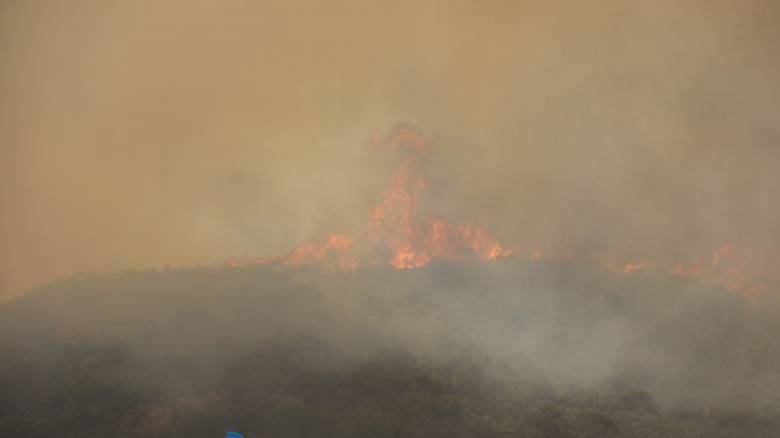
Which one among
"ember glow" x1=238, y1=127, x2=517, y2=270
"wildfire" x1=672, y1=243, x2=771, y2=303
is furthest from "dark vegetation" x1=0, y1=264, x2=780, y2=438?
"ember glow" x1=238, y1=127, x2=517, y2=270

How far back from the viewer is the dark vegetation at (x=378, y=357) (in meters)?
15.2

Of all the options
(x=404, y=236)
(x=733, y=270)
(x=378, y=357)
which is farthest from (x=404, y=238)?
(x=733, y=270)

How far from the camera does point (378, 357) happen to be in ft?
58.2

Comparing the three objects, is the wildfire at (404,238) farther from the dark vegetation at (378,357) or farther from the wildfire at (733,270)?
the wildfire at (733,270)

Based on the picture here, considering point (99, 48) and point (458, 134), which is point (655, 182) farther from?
point (99, 48)

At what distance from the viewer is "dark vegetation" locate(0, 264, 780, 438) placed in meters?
15.2

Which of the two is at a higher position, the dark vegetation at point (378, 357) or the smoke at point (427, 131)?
the smoke at point (427, 131)

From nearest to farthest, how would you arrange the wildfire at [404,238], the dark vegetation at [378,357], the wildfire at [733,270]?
the dark vegetation at [378,357]
the wildfire at [733,270]
the wildfire at [404,238]

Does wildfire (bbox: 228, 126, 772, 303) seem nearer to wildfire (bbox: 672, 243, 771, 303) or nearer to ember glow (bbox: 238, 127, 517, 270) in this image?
ember glow (bbox: 238, 127, 517, 270)

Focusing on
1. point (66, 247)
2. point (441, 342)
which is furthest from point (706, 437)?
point (66, 247)

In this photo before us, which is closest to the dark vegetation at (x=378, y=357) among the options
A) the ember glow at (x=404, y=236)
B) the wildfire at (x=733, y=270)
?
the wildfire at (x=733, y=270)

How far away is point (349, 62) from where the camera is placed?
882 inches

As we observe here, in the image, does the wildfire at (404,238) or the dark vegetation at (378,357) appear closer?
the dark vegetation at (378,357)

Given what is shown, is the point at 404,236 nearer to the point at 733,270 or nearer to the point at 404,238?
the point at 404,238
